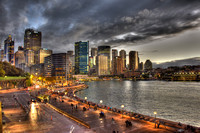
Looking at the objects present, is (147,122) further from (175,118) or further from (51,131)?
(175,118)

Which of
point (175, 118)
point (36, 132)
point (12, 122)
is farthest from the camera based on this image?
point (175, 118)

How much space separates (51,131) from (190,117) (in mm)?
39064

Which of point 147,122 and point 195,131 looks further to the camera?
point 147,122

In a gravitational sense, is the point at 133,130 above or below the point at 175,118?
above

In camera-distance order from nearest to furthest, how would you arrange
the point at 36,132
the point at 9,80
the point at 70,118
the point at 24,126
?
1. the point at 36,132
2. the point at 24,126
3. the point at 70,118
4. the point at 9,80

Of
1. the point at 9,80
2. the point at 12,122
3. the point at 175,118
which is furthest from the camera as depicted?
the point at 9,80

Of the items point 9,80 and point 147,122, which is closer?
point 147,122

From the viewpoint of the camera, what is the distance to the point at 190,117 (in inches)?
1700

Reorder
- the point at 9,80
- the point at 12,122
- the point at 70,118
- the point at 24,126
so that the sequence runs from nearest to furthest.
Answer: the point at 24,126, the point at 12,122, the point at 70,118, the point at 9,80

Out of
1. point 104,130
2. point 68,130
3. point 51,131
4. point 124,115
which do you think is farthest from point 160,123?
point 51,131

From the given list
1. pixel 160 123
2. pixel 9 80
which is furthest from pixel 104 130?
pixel 9 80

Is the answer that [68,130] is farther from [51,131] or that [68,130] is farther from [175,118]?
[175,118]

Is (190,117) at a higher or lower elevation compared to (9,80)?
lower

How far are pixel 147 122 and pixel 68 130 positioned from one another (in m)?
12.9
